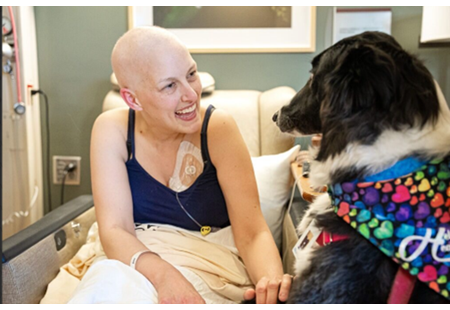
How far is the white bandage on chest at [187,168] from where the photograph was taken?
1.12 m

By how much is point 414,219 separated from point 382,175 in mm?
75

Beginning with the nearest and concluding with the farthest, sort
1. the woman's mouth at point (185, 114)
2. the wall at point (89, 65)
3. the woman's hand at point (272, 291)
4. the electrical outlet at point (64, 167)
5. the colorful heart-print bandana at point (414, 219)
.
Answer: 1. the colorful heart-print bandana at point (414, 219)
2. the woman's hand at point (272, 291)
3. the woman's mouth at point (185, 114)
4. the wall at point (89, 65)
5. the electrical outlet at point (64, 167)

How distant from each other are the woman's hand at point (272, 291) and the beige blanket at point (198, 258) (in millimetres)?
155

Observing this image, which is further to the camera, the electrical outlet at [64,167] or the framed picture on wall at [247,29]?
Result: the electrical outlet at [64,167]

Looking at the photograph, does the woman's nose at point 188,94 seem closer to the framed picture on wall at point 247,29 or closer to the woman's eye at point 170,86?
the woman's eye at point 170,86

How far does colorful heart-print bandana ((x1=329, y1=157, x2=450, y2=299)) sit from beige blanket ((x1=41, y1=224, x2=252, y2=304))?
0.46m

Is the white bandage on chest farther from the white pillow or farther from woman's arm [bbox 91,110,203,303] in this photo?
the white pillow

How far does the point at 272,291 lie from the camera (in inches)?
32.2

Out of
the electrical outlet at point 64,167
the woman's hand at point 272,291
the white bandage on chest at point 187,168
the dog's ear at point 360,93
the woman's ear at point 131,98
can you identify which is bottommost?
the electrical outlet at point 64,167

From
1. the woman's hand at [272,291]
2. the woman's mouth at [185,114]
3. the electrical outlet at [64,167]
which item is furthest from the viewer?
the electrical outlet at [64,167]

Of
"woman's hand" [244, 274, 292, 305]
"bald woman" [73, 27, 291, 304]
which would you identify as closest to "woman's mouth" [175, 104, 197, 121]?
"bald woman" [73, 27, 291, 304]

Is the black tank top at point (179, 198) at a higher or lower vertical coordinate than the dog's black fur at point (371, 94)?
lower

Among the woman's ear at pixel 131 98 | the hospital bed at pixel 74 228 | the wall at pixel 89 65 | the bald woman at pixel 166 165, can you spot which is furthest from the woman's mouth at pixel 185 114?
the wall at pixel 89 65
